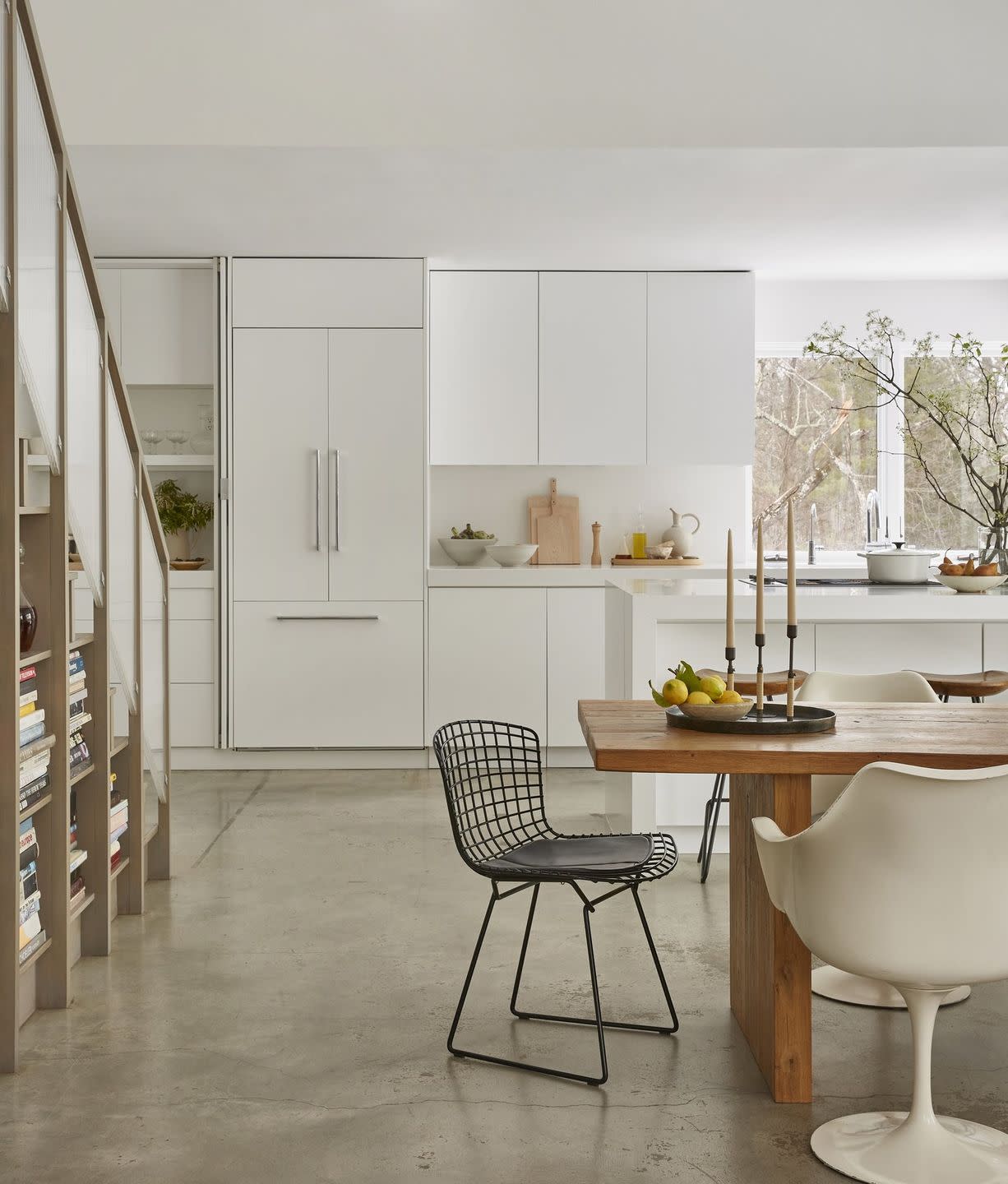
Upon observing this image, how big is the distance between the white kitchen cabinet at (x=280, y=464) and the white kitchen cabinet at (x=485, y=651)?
653mm

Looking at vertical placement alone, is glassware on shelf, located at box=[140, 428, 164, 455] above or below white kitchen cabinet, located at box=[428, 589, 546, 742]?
above

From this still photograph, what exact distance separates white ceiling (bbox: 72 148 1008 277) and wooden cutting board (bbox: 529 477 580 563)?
1.36 m

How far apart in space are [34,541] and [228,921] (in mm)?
1436

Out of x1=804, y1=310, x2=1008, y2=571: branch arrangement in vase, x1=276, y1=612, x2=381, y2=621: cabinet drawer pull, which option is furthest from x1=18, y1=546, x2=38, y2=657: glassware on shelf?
x1=804, y1=310, x2=1008, y2=571: branch arrangement in vase

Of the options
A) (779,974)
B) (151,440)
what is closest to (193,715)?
(151,440)

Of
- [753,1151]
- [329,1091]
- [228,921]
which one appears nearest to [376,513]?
[228,921]

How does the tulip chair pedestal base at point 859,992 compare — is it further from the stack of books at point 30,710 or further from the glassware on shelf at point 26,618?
the glassware on shelf at point 26,618

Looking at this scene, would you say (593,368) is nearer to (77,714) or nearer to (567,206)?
(567,206)

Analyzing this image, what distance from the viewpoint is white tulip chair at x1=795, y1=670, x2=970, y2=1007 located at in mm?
3146

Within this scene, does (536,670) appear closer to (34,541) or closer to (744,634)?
(744,634)

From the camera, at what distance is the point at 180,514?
252 inches

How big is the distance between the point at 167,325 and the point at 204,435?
0.61m

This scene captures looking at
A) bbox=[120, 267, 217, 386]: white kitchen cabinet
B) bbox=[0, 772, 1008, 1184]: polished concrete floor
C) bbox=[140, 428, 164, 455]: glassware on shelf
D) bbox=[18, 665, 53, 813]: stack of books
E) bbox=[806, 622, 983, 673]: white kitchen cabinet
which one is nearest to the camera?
bbox=[0, 772, 1008, 1184]: polished concrete floor

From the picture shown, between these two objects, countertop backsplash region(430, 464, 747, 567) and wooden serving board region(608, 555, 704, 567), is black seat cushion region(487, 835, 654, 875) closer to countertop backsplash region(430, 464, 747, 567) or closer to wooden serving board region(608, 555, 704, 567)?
wooden serving board region(608, 555, 704, 567)
